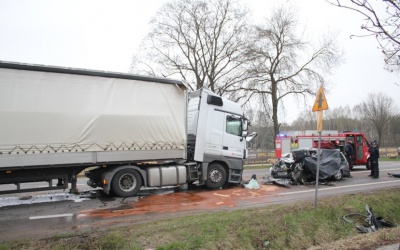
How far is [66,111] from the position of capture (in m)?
8.63

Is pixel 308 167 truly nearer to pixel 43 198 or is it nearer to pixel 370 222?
pixel 370 222

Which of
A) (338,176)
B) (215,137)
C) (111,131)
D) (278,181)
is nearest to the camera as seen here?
(111,131)

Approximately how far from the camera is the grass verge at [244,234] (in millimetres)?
5262

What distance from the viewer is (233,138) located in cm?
1177

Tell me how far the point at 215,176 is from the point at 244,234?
217 inches

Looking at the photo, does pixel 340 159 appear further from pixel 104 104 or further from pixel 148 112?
pixel 104 104

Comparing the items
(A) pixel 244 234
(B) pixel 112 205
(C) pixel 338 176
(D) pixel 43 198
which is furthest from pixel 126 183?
(C) pixel 338 176

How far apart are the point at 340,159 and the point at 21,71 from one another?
12.4 metres

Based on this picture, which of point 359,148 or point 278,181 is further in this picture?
point 359,148

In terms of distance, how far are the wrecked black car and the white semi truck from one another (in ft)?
7.82

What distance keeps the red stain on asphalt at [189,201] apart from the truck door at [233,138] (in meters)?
1.32

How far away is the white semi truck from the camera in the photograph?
8031mm

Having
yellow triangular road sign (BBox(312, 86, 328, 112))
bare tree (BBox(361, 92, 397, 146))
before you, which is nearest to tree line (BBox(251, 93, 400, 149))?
bare tree (BBox(361, 92, 397, 146))

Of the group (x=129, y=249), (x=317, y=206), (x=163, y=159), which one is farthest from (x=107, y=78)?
(x=317, y=206)
